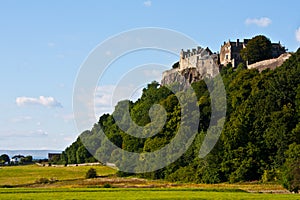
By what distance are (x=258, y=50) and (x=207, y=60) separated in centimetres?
2128

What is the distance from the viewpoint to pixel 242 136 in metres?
99.9

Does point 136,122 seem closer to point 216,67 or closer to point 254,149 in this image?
point 216,67

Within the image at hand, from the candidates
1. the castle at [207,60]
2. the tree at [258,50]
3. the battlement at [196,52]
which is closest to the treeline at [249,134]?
the tree at [258,50]

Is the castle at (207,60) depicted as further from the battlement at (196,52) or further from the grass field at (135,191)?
the grass field at (135,191)

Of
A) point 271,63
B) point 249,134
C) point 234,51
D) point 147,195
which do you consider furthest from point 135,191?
point 234,51

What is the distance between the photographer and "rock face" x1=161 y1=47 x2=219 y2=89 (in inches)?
6245

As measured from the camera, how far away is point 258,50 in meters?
144

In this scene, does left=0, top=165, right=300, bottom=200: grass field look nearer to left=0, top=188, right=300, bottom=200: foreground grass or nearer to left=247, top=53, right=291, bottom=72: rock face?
left=0, top=188, right=300, bottom=200: foreground grass

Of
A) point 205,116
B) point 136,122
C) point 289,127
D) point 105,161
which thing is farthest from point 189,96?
point 289,127

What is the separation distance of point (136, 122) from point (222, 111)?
30.4 m

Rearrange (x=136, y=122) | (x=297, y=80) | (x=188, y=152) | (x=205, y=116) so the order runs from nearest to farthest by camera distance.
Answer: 1. (x=297, y=80)
2. (x=188, y=152)
3. (x=205, y=116)
4. (x=136, y=122)

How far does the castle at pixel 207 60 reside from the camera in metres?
154

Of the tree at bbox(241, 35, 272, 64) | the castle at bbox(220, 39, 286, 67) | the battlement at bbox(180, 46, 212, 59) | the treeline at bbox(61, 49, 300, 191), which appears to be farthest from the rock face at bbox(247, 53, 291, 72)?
the battlement at bbox(180, 46, 212, 59)

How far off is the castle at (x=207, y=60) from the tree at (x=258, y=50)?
2810 millimetres
